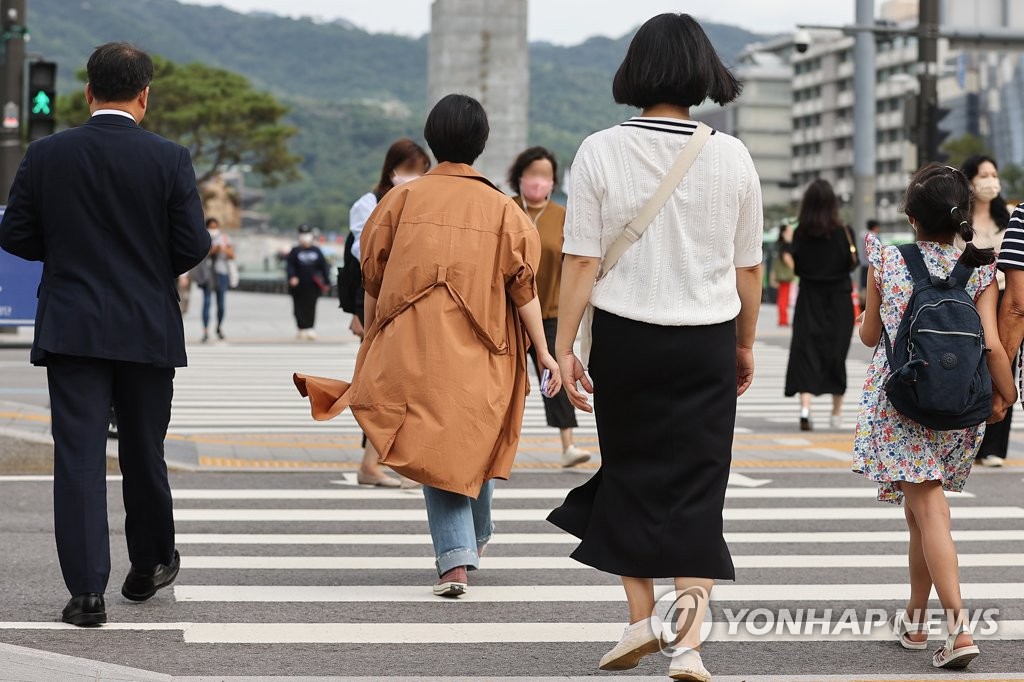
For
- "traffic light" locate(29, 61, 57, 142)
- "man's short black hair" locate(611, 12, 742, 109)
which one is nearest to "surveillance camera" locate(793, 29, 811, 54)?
"traffic light" locate(29, 61, 57, 142)

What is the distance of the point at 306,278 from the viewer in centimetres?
2542

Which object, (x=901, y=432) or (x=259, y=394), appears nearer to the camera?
(x=901, y=432)

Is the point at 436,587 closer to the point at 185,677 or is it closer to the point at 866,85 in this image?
the point at 185,677

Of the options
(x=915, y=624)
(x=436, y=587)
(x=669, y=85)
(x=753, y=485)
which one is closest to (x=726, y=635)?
(x=915, y=624)

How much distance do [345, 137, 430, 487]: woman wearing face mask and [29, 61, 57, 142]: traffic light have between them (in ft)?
34.6

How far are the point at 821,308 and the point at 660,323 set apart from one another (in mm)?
7794

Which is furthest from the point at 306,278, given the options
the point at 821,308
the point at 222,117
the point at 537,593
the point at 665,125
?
the point at 222,117

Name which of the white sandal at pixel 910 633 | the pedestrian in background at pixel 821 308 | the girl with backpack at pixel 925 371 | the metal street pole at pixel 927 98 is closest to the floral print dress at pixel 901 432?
the girl with backpack at pixel 925 371

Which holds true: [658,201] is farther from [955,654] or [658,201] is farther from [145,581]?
[145,581]

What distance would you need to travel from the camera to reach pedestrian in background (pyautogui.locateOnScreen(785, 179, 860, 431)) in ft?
39.2

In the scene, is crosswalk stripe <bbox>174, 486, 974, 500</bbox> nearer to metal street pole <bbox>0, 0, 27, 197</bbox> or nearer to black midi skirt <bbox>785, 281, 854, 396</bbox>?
black midi skirt <bbox>785, 281, 854, 396</bbox>

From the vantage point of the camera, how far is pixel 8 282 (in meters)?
10.6

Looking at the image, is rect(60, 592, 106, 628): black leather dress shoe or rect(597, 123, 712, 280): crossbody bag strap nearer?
rect(597, 123, 712, 280): crossbody bag strap

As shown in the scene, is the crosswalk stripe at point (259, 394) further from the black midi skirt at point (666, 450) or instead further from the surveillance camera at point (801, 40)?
the surveillance camera at point (801, 40)
